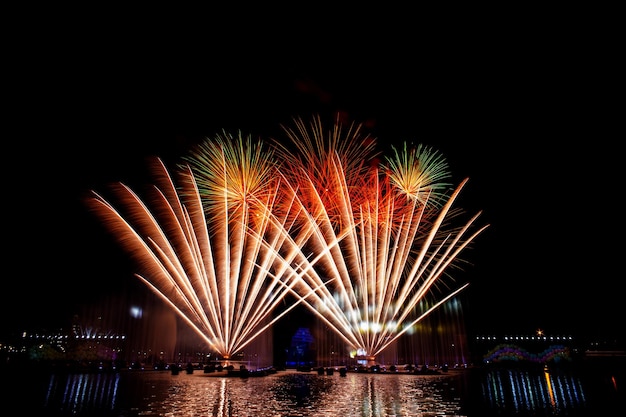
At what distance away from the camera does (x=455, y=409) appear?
437 inches

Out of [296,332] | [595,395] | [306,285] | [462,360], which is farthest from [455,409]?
[462,360]

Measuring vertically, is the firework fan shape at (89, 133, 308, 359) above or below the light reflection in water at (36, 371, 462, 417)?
above

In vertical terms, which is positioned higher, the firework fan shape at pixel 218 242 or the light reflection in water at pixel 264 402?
the firework fan shape at pixel 218 242

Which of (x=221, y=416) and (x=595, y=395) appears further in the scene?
(x=595, y=395)

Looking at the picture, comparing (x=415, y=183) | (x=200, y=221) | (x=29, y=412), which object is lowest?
(x=29, y=412)

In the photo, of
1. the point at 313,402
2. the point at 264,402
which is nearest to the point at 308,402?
the point at 313,402

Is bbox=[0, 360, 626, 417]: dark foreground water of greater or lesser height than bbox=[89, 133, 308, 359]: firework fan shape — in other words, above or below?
below

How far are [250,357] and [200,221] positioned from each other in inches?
1024

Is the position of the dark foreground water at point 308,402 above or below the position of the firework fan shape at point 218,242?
below

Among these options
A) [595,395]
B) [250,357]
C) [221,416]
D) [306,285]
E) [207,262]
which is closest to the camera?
[221,416]

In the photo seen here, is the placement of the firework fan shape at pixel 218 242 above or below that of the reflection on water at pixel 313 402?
above

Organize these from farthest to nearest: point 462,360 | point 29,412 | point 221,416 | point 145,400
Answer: point 462,360
point 145,400
point 29,412
point 221,416

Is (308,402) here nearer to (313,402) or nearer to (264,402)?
(313,402)

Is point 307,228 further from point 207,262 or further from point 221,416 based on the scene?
point 221,416
